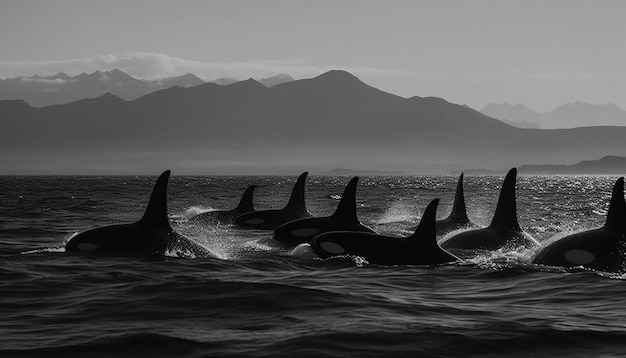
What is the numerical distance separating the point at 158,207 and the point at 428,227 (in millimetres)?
4842

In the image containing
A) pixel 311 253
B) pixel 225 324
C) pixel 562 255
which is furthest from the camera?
pixel 311 253

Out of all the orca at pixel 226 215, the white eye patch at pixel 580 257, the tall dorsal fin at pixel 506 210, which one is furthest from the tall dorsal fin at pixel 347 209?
the orca at pixel 226 215

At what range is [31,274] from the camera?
1374cm

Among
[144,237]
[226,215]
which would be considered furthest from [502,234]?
[226,215]

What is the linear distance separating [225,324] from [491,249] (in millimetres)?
9262

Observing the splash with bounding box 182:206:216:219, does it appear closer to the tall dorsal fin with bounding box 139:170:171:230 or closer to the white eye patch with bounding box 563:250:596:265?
the tall dorsal fin with bounding box 139:170:171:230

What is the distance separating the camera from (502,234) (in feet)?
60.0

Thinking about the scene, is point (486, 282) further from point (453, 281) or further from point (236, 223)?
point (236, 223)

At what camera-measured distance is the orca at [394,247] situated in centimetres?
1489

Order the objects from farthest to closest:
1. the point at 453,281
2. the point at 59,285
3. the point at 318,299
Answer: the point at 453,281 < the point at 59,285 < the point at 318,299

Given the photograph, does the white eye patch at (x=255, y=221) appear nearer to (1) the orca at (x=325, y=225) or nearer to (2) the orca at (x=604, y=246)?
(1) the orca at (x=325, y=225)

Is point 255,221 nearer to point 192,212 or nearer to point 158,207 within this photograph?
point 158,207

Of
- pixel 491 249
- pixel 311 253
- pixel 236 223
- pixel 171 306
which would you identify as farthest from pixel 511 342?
pixel 236 223

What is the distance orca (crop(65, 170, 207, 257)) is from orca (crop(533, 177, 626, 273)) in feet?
21.6
